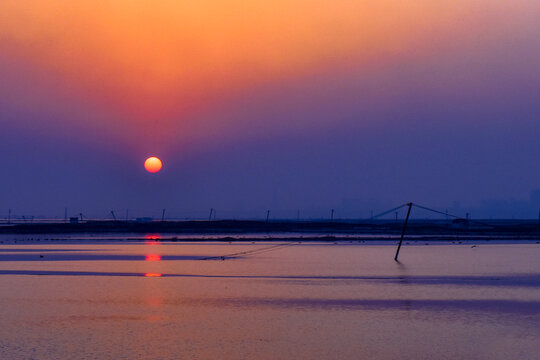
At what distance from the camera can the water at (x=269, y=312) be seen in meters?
15.3

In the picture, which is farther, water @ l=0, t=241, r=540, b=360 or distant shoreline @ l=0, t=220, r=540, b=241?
distant shoreline @ l=0, t=220, r=540, b=241

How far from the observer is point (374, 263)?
39062 millimetres

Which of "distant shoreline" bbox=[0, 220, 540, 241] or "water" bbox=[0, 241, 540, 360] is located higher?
"distant shoreline" bbox=[0, 220, 540, 241]

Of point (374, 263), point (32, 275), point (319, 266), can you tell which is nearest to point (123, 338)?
point (32, 275)

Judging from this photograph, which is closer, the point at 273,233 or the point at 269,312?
the point at 269,312

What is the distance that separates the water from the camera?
15.3 metres

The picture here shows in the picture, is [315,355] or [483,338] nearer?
[315,355]

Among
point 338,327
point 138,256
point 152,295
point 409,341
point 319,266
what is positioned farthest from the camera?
point 138,256

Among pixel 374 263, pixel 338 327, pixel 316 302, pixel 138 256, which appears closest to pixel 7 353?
pixel 338 327

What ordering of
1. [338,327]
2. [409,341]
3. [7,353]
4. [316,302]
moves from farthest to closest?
[316,302], [338,327], [409,341], [7,353]

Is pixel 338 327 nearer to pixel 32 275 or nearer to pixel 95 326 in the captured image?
pixel 95 326

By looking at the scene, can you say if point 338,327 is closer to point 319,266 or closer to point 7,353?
point 7,353

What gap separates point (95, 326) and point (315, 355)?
21.8 feet

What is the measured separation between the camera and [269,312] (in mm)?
20438
